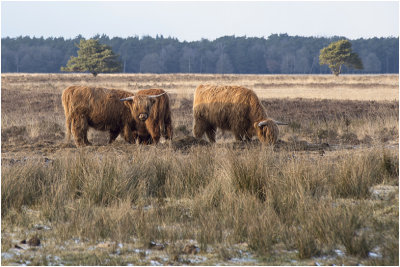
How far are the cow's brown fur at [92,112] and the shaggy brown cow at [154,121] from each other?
0.19m

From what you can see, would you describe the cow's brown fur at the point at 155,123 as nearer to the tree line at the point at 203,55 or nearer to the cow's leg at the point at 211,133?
the cow's leg at the point at 211,133

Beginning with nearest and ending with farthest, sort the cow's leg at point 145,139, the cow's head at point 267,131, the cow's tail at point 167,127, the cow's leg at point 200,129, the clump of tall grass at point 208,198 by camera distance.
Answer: the clump of tall grass at point 208,198, the cow's head at point 267,131, the cow's leg at point 145,139, the cow's tail at point 167,127, the cow's leg at point 200,129

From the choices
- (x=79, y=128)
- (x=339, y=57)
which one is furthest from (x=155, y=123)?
(x=339, y=57)

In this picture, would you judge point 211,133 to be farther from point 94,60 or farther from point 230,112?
point 94,60

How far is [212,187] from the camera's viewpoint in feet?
20.5

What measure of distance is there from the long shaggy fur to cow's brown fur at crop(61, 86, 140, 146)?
0.74 feet

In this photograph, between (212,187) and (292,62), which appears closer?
(212,187)

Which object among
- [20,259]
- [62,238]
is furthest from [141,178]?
[20,259]

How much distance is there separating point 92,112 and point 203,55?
99.8 meters

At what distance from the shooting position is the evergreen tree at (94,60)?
197 feet

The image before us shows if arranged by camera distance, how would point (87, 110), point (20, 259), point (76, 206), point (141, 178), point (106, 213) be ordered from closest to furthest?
point (20, 259) < point (106, 213) < point (76, 206) < point (141, 178) < point (87, 110)

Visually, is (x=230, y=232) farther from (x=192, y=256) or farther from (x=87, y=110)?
(x=87, y=110)

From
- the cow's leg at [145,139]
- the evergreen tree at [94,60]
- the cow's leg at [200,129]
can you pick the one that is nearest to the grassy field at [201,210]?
the cow's leg at [145,139]

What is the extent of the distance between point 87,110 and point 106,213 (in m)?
5.58
